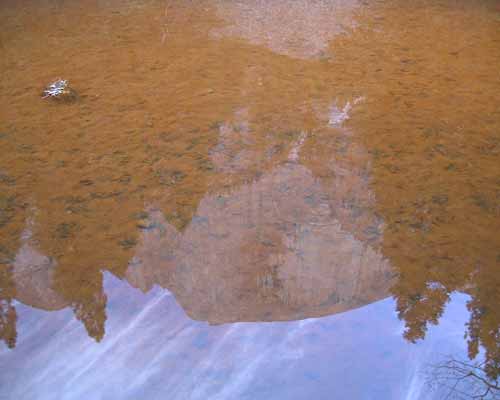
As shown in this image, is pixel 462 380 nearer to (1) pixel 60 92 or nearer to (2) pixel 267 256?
(2) pixel 267 256

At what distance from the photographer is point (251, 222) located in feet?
5.90

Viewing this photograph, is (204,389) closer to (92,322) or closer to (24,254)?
(92,322)

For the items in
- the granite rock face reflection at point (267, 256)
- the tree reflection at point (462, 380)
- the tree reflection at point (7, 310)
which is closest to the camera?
the tree reflection at point (462, 380)

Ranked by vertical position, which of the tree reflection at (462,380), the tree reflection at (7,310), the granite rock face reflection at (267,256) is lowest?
the tree reflection at (7,310)

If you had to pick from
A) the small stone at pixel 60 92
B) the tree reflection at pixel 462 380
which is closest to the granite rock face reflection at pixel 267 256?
the tree reflection at pixel 462 380

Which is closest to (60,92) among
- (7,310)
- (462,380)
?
(7,310)

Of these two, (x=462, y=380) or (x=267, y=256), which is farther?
(x=267, y=256)

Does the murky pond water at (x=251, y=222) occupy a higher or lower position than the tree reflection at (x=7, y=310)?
higher

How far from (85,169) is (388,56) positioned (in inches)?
76.1

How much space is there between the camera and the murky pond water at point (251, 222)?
53.2 inches

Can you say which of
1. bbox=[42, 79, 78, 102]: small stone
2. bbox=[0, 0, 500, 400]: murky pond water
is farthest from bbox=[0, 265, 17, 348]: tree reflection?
bbox=[42, 79, 78, 102]: small stone

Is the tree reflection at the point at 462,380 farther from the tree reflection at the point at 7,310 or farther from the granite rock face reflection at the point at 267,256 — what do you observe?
the tree reflection at the point at 7,310

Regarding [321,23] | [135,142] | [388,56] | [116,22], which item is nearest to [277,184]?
[135,142]

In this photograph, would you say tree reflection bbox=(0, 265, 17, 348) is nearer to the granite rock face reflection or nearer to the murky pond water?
the murky pond water
